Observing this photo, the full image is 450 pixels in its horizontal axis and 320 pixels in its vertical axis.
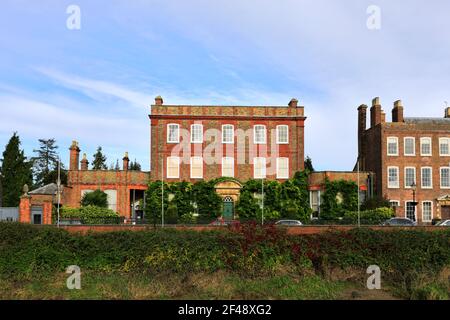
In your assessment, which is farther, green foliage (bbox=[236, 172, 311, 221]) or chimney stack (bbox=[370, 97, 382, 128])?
chimney stack (bbox=[370, 97, 382, 128])

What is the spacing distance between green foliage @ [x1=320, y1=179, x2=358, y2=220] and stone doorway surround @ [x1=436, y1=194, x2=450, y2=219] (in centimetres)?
816

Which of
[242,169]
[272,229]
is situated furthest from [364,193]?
[272,229]

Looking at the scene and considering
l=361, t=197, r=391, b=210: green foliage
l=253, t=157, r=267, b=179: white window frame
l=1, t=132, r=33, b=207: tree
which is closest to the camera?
l=361, t=197, r=391, b=210: green foliage

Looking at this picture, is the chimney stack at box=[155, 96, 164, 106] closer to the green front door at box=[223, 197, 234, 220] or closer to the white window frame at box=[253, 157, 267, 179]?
the white window frame at box=[253, 157, 267, 179]

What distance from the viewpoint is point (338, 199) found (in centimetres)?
3897

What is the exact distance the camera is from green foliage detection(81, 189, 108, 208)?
3859 centimetres

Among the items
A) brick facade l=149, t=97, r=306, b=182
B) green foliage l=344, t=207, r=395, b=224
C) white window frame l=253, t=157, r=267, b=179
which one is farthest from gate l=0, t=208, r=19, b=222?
green foliage l=344, t=207, r=395, b=224

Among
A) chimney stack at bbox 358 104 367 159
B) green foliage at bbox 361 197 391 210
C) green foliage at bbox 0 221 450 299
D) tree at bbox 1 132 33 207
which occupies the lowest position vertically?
green foliage at bbox 0 221 450 299

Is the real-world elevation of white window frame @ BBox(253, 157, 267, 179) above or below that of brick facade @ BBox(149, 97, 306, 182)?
below

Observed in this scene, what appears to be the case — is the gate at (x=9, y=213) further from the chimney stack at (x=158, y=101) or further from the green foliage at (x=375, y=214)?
the green foliage at (x=375, y=214)

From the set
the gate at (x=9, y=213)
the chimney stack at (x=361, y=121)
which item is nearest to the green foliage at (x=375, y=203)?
the chimney stack at (x=361, y=121)

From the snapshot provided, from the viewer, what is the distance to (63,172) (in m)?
61.0
